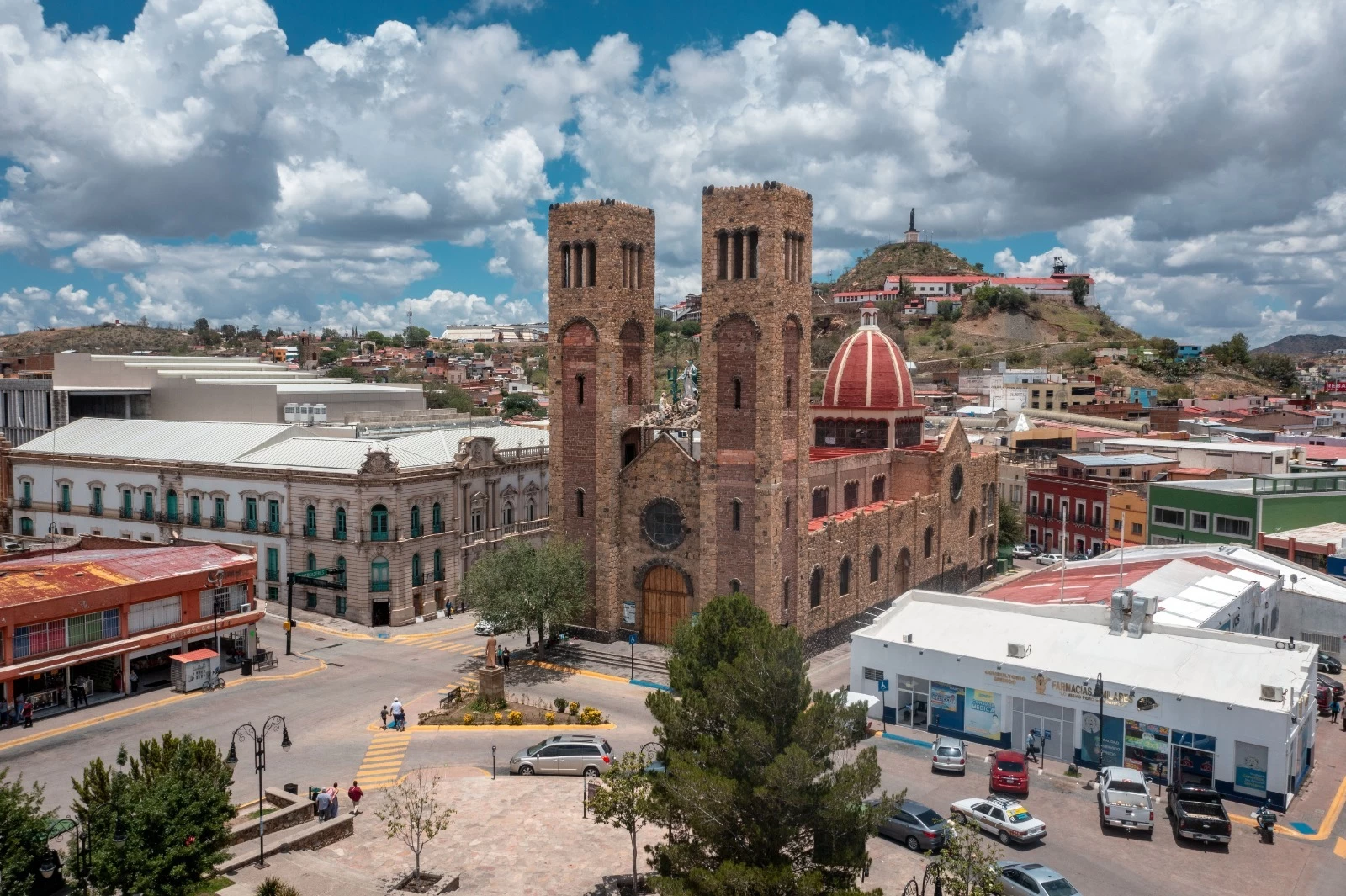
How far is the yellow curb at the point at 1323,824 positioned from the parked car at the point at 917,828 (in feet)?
33.9

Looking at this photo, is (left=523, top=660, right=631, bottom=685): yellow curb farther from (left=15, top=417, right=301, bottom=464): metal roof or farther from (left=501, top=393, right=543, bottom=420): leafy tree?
(left=501, top=393, right=543, bottom=420): leafy tree

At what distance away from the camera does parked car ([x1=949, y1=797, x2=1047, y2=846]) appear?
100 feet

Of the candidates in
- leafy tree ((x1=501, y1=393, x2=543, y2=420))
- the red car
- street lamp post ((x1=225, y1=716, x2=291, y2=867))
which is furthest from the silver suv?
leafy tree ((x1=501, y1=393, x2=543, y2=420))

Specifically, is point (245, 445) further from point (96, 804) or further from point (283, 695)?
point (96, 804)

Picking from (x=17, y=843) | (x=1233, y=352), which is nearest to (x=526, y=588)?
(x=17, y=843)

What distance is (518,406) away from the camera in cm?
14562

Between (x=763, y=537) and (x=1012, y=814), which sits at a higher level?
(x=763, y=537)

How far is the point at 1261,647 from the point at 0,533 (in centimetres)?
7812

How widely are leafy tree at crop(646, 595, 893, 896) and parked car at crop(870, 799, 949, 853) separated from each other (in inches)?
335

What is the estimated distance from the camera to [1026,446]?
9344cm

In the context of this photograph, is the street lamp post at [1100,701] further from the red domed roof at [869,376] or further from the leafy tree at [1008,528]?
the leafy tree at [1008,528]

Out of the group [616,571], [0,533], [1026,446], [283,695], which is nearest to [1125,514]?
[1026,446]

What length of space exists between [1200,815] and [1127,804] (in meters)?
1.99

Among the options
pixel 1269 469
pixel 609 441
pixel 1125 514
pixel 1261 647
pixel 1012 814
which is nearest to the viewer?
pixel 1012 814
